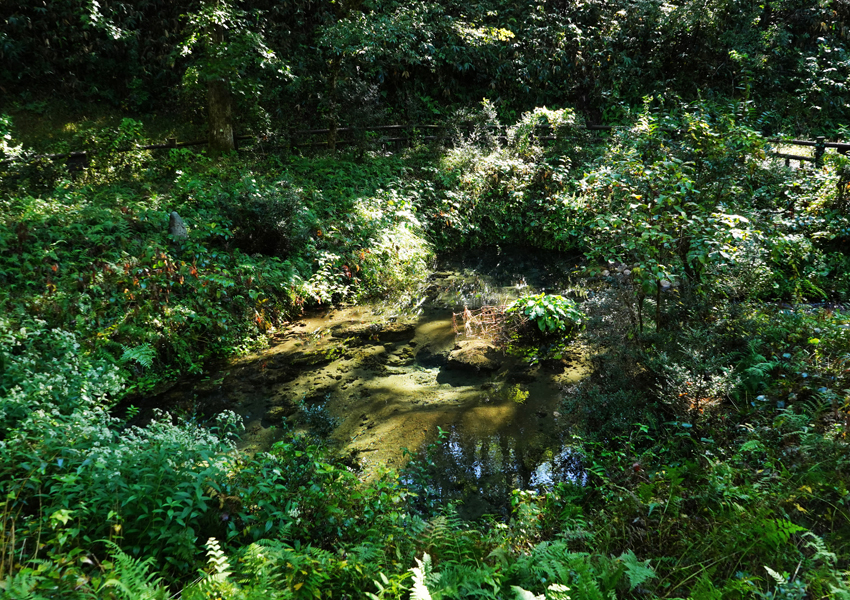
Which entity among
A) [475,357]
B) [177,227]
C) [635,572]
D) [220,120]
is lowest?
[475,357]

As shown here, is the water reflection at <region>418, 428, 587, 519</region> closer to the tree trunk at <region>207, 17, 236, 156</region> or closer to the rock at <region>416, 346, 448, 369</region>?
the rock at <region>416, 346, 448, 369</region>

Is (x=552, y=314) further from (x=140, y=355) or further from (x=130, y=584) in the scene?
(x=130, y=584)

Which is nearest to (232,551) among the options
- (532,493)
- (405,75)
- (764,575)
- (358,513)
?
(358,513)

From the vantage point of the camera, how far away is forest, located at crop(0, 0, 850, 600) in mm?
3340

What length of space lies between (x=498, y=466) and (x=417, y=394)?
1.78 m

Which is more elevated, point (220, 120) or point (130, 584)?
point (220, 120)

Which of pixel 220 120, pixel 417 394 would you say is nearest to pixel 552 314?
pixel 417 394

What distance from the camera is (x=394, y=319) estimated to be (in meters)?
9.17

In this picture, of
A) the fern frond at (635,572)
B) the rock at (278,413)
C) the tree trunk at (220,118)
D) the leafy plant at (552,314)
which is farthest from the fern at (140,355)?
the tree trunk at (220,118)

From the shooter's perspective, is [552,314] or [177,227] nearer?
[552,314]

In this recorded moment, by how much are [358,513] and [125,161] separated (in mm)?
10571

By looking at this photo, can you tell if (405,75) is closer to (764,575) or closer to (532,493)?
(532,493)

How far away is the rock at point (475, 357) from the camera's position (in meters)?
7.39

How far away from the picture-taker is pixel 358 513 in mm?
4152
